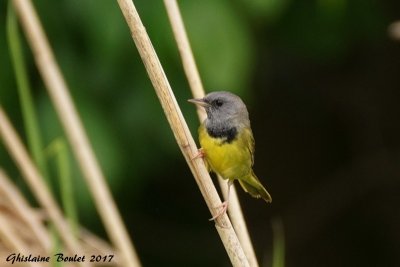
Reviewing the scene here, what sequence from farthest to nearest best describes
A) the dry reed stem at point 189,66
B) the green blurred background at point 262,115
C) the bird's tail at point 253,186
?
the green blurred background at point 262,115, the bird's tail at point 253,186, the dry reed stem at point 189,66

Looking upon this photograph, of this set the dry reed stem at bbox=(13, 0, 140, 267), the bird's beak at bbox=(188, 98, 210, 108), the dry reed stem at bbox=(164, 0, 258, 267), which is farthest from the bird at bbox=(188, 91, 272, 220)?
the dry reed stem at bbox=(13, 0, 140, 267)

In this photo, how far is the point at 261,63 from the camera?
15.7ft

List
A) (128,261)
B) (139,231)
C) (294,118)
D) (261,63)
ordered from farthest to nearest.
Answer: (294,118) → (139,231) → (261,63) → (128,261)

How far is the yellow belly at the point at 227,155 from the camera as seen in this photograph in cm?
282

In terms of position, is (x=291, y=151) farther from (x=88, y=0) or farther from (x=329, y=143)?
(x=88, y=0)

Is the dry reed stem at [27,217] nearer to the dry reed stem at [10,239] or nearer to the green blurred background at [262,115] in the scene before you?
the dry reed stem at [10,239]

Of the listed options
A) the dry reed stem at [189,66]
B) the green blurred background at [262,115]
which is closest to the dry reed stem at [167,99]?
the dry reed stem at [189,66]

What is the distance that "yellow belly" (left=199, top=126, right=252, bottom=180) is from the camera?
2.82 meters

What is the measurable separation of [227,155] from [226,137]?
3.9 inches

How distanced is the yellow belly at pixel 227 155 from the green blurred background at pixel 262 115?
22.4 inches

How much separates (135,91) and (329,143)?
2544 millimetres

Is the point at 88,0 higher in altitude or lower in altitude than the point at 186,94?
higher

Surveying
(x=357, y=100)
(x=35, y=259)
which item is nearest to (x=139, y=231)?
→ (x=357, y=100)

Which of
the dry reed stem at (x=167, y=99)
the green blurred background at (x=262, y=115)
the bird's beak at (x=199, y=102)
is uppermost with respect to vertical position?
the dry reed stem at (x=167, y=99)
